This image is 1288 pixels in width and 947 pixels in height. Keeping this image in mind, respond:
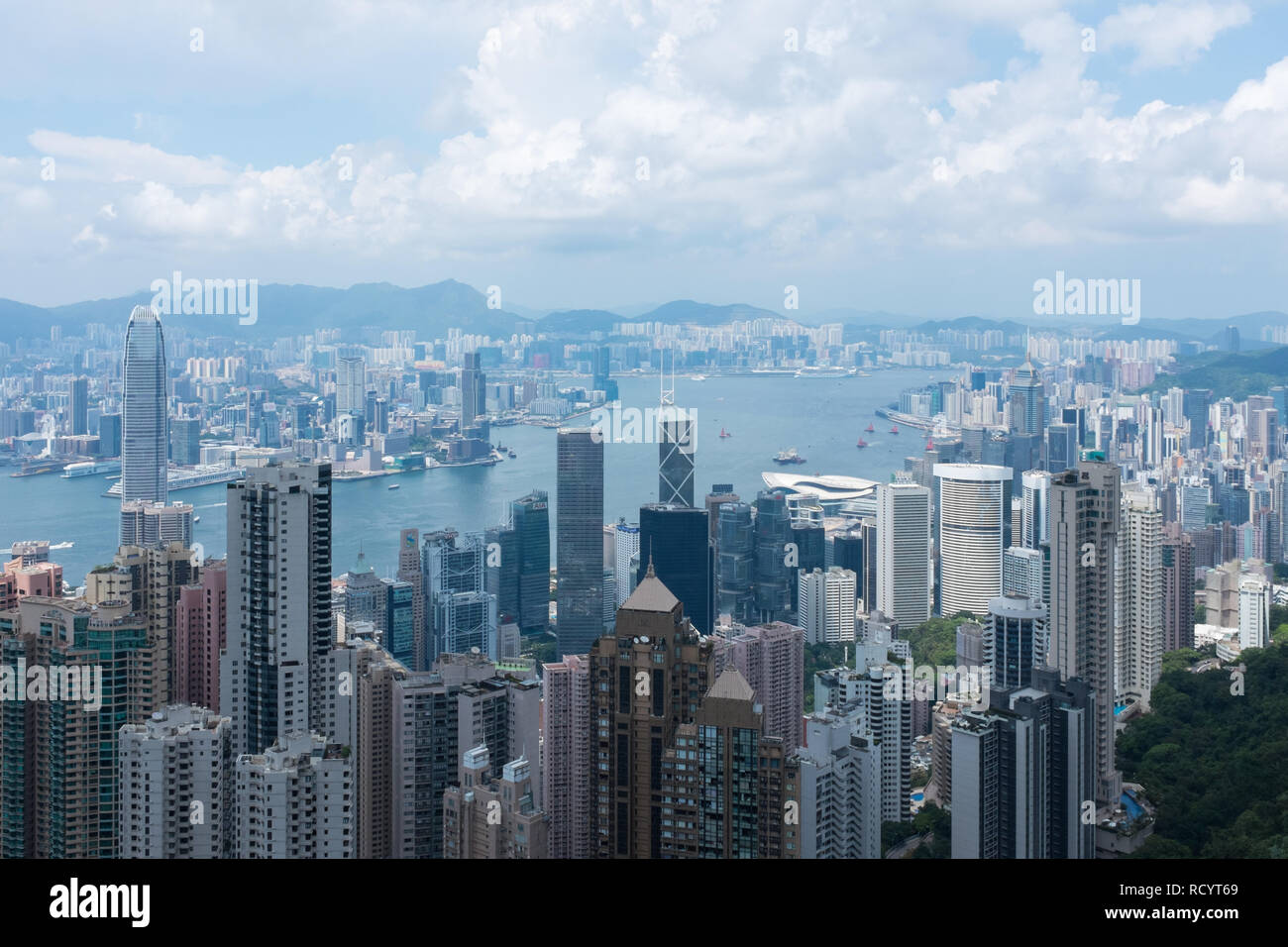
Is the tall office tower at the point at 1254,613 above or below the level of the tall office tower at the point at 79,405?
below

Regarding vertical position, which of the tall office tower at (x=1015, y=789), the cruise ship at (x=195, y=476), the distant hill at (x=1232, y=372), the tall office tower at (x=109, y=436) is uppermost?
the distant hill at (x=1232, y=372)

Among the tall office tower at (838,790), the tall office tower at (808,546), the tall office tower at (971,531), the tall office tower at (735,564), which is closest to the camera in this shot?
the tall office tower at (838,790)

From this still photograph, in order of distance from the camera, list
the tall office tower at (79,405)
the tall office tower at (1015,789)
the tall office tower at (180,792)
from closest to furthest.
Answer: the tall office tower at (180,792), the tall office tower at (1015,789), the tall office tower at (79,405)

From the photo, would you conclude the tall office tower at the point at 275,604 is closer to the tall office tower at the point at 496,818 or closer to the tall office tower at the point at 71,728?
the tall office tower at the point at 71,728

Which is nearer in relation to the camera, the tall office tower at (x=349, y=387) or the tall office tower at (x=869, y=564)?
the tall office tower at (x=349, y=387)

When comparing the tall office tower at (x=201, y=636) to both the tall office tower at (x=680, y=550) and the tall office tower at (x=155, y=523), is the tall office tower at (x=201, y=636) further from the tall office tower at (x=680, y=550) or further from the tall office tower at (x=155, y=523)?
the tall office tower at (x=680, y=550)

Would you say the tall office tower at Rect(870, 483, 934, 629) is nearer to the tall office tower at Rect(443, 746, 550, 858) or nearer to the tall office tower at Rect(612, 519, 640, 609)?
the tall office tower at Rect(612, 519, 640, 609)

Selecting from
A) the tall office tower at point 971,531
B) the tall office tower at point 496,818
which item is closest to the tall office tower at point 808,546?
the tall office tower at point 971,531

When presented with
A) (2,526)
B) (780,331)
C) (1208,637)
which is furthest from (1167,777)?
(2,526)
